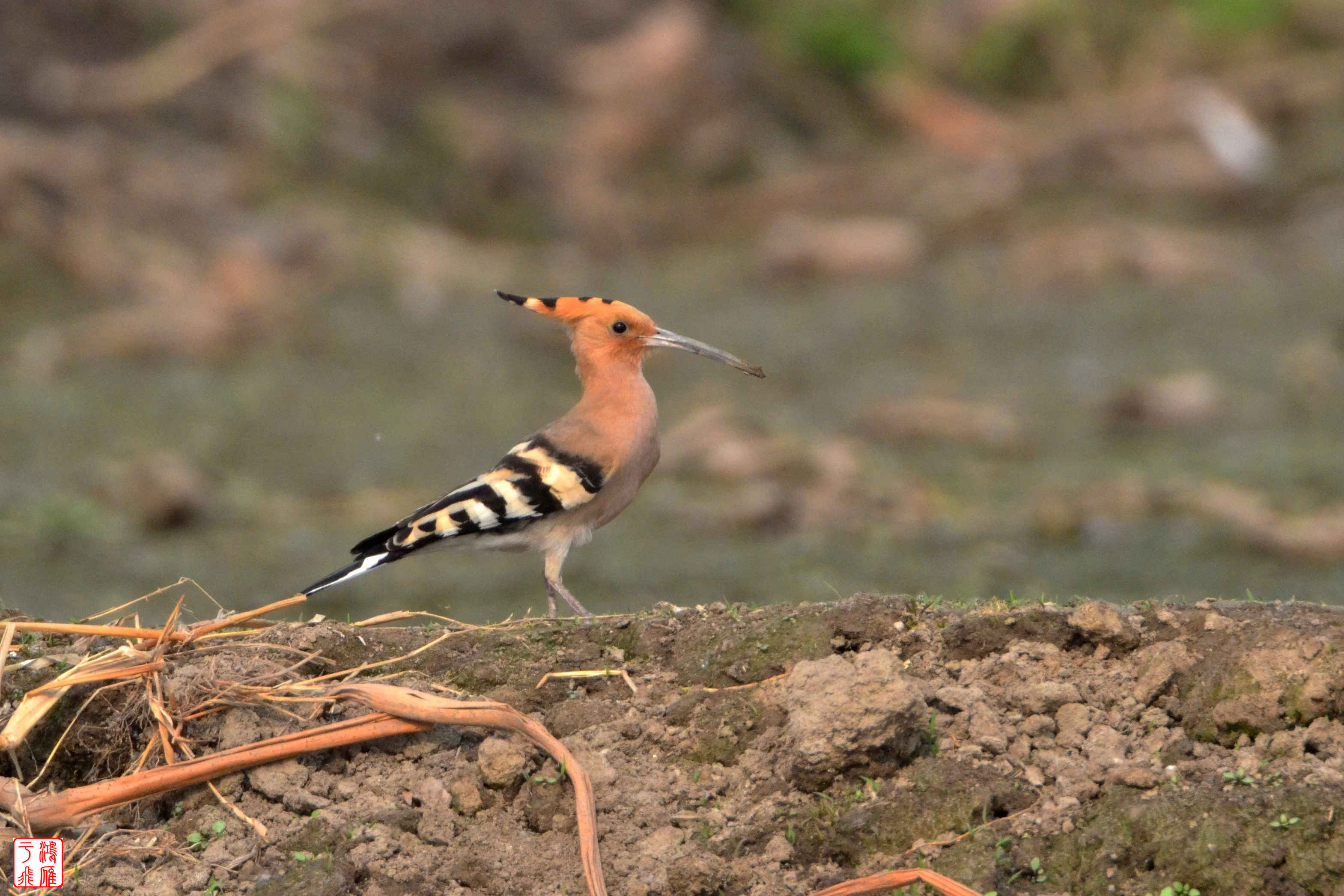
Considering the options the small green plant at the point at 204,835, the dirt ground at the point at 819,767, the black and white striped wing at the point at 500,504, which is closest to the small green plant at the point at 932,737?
the dirt ground at the point at 819,767

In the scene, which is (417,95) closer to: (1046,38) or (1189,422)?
(1046,38)

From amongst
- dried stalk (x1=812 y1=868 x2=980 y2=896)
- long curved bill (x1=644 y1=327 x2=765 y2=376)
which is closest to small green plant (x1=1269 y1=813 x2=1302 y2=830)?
dried stalk (x1=812 y1=868 x2=980 y2=896)

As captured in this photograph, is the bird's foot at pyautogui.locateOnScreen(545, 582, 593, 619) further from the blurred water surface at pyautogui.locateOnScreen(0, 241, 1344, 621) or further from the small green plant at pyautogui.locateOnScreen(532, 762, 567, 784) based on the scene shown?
the small green plant at pyautogui.locateOnScreen(532, 762, 567, 784)

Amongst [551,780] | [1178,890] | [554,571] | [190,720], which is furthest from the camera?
[554,571]

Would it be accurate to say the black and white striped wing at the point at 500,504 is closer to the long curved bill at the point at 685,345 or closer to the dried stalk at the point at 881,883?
the long curved bill at the point at 685,345

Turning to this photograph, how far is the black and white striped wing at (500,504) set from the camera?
5.40 m

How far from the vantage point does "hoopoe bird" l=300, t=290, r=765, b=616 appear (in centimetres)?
544

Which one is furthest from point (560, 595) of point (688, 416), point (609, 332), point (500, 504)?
point (688, 416)

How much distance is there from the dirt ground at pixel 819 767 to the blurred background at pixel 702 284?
4036mm

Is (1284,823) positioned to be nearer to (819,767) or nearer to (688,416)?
(819,767)

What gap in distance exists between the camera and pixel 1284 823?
3441 millimetres

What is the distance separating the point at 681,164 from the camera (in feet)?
56.9

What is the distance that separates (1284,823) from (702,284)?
12.3 meters

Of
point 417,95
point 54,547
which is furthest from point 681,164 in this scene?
point 54,547
